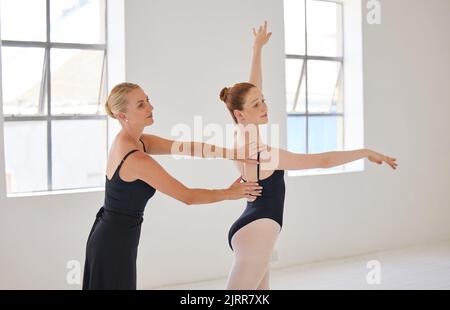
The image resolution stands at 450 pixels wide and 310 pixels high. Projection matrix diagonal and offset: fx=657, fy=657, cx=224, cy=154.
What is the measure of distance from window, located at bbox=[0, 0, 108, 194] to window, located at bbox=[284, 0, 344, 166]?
1.97m

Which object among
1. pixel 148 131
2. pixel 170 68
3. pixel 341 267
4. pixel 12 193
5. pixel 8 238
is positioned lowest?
pixel 341 267

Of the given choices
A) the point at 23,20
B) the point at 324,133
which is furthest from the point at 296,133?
the point at 23,20

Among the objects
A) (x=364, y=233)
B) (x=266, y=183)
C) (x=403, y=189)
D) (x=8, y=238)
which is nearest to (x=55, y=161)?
(x=8, y=238)

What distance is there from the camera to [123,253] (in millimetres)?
2709

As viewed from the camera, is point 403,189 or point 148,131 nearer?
point 148,131

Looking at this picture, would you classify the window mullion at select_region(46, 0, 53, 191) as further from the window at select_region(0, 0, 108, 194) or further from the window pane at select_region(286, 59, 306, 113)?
the window pane at select_region(286, 59, 306, 113)

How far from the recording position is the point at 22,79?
459cm

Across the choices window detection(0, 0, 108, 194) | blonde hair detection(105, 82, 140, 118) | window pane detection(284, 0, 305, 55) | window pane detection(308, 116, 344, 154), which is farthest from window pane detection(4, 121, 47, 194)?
window pane detection(308, 116, 344, 154)

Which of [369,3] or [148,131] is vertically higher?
[369,3]

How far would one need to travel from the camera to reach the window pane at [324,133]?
248 inches

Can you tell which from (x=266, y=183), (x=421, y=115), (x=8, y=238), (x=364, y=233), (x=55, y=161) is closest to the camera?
(x=266, y=183)

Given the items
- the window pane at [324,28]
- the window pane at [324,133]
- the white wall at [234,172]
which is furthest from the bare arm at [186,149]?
the window pane at [324,28]

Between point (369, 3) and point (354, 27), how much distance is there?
26 centimetres

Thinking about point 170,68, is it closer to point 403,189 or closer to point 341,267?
point 341,267
